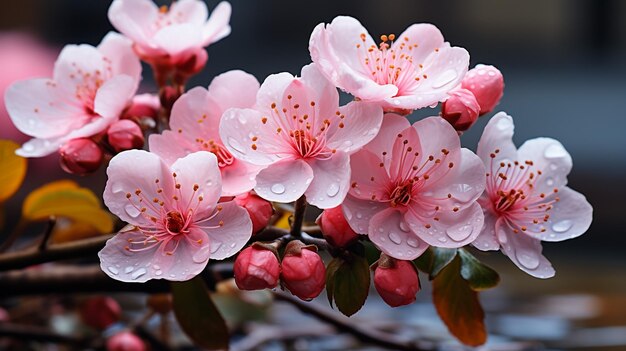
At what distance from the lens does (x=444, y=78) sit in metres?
0.46

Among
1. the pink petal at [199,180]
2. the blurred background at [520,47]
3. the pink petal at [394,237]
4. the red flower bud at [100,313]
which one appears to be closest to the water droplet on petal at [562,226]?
the pink petal at [394,237]

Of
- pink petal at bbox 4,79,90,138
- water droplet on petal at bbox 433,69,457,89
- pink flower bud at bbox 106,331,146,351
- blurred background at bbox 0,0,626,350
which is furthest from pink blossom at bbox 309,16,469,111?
blurred background at bbox 0,0,626,350

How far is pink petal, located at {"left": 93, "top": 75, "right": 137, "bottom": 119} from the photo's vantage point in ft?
1.73

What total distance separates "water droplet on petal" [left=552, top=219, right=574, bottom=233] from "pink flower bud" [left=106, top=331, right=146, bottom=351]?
394 mm

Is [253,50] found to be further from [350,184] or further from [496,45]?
[350,184]

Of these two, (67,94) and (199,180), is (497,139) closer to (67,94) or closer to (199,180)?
(199,180)

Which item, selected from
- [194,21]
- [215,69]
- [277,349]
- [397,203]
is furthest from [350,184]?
[215,69]

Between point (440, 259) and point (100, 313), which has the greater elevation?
point (440, 259)

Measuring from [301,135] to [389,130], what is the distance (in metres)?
0.05

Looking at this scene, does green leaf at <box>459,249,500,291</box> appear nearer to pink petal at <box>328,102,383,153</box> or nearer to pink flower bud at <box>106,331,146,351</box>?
pink petal at <box>328,102,383,153</box>

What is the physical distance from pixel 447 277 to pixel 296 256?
135mm

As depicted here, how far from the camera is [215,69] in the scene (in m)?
2.89

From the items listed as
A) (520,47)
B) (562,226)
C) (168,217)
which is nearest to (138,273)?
(168,217)

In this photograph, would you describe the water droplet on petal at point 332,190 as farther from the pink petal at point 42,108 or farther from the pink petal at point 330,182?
the pink petal at point 42,108
